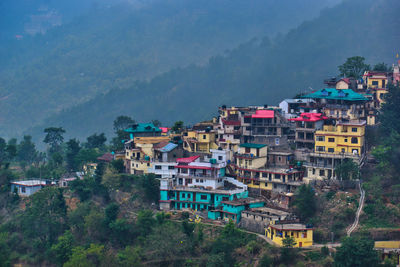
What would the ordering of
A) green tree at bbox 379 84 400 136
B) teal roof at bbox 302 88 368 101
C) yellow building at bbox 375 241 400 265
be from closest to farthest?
yellow building at bbox 375 241 400 265, green tree at bbox 379 84 400 136, teal roof at bbox 302 88 368 101

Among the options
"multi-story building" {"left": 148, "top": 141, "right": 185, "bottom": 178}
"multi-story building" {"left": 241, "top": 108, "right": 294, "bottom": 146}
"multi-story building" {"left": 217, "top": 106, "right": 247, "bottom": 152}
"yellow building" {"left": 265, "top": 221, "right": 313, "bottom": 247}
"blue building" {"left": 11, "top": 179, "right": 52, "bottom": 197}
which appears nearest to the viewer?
"yellow building" {"left": 265, "top": 221, "right": 313, "bottom": 247}

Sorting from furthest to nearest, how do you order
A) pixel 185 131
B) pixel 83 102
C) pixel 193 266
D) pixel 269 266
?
pixel 83 102, pixel 185 131, pixel 193 266, pixel 269 266

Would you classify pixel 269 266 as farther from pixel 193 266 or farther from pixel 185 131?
pixel 185 131

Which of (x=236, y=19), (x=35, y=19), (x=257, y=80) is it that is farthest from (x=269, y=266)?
(x=35, y=19)

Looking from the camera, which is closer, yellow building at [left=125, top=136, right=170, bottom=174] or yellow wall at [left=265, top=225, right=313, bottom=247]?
yellow wall at [left=265, top=225, right=313, bottom=247]

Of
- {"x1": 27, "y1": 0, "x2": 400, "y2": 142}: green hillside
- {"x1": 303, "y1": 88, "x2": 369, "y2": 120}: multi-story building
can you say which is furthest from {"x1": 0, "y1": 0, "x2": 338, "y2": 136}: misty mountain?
{"x1": 303, "y1": 88, "x2": 369, "y2": 120}: multi-story building

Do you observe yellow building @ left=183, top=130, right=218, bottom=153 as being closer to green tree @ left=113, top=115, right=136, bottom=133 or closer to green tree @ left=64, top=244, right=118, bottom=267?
green tree @ left=64, top=244, right=118, bottom=267

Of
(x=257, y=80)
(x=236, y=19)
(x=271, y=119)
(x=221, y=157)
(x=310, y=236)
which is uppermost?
(x=236, y=19)
